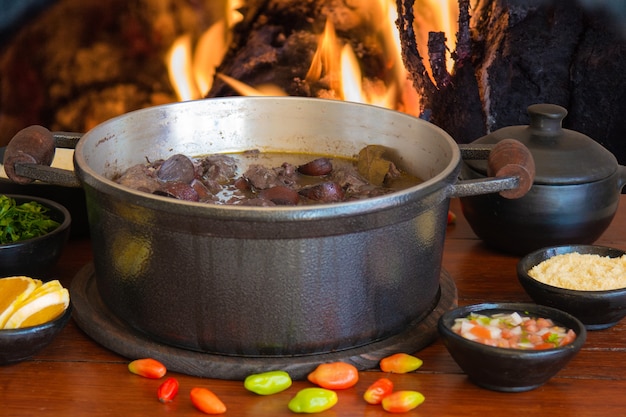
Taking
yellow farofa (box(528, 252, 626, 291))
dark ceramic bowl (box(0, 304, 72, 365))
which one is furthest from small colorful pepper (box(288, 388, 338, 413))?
yellow farofa (box(528, 252, 626, 291))

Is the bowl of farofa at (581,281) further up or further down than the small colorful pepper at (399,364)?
further up

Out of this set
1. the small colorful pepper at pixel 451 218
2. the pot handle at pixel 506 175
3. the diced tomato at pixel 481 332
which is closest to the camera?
the diced tomato at pixel 481 332

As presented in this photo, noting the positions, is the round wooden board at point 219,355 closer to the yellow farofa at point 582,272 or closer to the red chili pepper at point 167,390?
the red chili pepper at point 167,390

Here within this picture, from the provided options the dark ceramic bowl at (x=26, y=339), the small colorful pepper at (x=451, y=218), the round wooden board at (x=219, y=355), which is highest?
the dark ceramic bowl at (x=26, y=339)

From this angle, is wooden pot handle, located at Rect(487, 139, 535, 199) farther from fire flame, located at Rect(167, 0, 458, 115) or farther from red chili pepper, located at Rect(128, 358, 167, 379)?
fire flame, located at Rect(167, 0, 458, 115)

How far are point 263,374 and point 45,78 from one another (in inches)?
77.0

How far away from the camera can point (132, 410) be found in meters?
1.65

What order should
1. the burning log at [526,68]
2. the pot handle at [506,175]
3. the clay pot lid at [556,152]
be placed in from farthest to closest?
the burning log at [526,68] < the clay pot lid at [556,152] < the pot handle at [506,175]

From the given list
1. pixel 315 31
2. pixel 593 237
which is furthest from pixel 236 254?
pixel 315 31

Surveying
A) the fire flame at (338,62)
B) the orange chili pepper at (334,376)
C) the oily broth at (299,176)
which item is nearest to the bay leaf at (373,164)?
the oily broth at (299,176)

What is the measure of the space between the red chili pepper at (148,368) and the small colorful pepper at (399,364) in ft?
1.37

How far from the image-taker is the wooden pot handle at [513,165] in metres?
1.93

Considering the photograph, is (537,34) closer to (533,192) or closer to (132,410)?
(533,192)

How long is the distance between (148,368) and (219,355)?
135 mm
